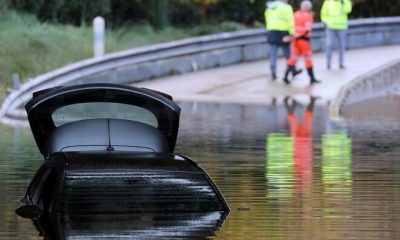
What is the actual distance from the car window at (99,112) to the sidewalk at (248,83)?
658 inches

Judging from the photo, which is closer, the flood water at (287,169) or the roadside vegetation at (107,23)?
the flood water at (287,169)

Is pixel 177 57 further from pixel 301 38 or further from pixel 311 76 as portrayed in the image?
pixel 311 76

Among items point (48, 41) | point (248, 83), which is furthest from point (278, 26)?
point (48, 41)

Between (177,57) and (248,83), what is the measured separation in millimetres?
2483

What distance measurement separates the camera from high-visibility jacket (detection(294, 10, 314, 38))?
32.8 meters

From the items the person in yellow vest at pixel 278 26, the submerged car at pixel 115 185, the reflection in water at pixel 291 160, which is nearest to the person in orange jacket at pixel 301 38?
the person in yellow vest at pixel 278 26

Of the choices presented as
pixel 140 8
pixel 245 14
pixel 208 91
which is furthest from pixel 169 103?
pixel 245 14

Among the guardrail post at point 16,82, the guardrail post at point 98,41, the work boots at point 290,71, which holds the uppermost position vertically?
the guardrail post at point 98,41

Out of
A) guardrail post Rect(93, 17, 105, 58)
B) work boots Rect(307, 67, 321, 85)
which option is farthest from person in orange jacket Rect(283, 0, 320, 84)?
guardrail post Rect(93, 17, 105, 58)

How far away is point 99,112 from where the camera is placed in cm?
1312

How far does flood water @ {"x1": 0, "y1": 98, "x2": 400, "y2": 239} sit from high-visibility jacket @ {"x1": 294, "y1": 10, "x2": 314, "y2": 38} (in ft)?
15.8

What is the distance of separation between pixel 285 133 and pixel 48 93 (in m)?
10.6

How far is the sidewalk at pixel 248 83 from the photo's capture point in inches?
1208

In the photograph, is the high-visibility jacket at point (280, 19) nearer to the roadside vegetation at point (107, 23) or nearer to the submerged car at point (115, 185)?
the roadside vegetation at point (107, 23)
